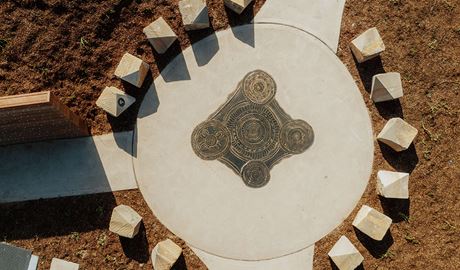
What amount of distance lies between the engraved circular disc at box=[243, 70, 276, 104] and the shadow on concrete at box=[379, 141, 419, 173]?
3.41 metres

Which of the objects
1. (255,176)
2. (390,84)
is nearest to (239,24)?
(255,176)

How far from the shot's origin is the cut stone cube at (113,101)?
1094 cm

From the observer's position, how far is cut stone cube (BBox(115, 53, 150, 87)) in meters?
10.9

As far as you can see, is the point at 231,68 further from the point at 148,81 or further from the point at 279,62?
the point at 148,81

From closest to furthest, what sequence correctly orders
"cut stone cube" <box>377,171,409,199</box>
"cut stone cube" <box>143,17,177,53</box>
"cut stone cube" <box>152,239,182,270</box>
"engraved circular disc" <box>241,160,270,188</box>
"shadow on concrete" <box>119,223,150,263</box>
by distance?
"cut stone cube" <box>152,239,182,270</box> → "cut stone cube" <box>377,171,409,199</box> → "cut stone cube" <box>143,17,177,53</box> → "shadow on concrete" <box>119,223,150,263</box> → "engraved circular disc" <box>241,160,270,188</box>

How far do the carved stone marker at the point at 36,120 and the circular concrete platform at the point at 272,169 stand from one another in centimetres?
186

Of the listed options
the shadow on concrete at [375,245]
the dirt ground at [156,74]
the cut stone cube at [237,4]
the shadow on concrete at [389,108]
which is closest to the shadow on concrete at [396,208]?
the dirt ground at [156,74]

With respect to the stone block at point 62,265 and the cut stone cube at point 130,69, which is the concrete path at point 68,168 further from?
the stone block at point 62,265

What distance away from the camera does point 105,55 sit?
11.5 metres

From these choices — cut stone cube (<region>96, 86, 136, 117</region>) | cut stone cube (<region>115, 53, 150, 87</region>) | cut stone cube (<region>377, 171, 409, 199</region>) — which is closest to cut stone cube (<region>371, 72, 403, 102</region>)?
cut stone cube (<region>377, 171, 409, 199</region>)

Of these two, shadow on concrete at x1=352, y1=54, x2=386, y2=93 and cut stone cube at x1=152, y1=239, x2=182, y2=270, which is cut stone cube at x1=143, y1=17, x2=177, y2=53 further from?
cut stone cube at x1=152, y1=239, x2=182, y2=270

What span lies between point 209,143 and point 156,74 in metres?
2.39

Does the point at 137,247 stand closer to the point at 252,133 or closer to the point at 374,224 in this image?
the point at 252,133

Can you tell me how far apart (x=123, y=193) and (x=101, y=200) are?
609mm
